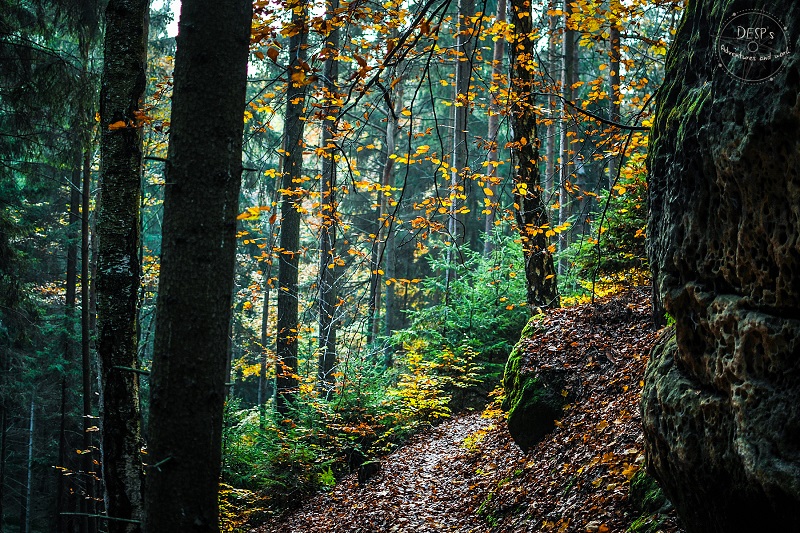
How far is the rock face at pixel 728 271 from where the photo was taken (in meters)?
2.62

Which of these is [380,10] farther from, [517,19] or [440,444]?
[440,444]

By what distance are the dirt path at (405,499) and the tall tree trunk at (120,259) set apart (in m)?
3.58

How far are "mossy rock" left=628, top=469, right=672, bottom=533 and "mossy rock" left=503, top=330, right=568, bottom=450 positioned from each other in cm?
279

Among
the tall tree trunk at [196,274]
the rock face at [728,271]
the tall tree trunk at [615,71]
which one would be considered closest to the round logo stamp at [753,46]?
the rock face at [728,271]

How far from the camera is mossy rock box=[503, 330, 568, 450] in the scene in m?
7.52

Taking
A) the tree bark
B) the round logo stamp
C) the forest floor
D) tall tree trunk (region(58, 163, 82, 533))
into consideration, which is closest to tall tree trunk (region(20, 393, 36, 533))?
the tree bark

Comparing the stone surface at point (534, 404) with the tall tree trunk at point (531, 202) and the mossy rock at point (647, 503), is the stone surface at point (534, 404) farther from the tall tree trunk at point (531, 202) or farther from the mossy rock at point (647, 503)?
the mossy rock at point (647, 503)

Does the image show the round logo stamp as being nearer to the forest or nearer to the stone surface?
the forest

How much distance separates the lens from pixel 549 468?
648cm

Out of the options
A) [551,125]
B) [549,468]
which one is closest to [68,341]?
[551,125]

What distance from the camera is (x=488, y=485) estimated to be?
7.53m

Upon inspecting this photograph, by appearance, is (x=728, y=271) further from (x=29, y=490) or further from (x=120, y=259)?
(x=29, y=490)

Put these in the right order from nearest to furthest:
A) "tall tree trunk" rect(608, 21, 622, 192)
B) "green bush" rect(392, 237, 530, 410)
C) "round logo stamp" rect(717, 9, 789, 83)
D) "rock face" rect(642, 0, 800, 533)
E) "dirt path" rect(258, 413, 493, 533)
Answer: "rock face" rect(642, 0, 800, 533) → "round logo stamp" rect(717, 9, 789, 83) → "tall tree trunk" rect(608, 21, 622, 192) → "dirt path" rect(258, 413, 493, 533) → "green bush" rect(392, 237, 530, 410)

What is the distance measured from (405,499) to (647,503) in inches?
187
